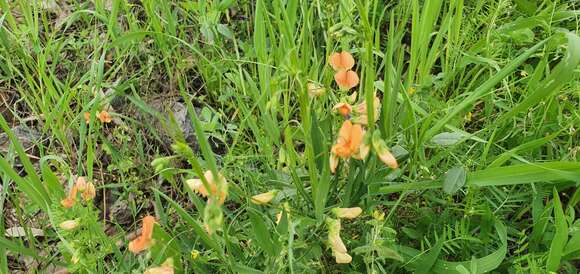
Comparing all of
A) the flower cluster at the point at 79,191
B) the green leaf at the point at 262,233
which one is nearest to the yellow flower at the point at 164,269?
the green leaf at the point at 262,233

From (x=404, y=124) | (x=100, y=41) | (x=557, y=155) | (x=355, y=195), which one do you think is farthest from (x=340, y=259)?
(x=100, y=41)

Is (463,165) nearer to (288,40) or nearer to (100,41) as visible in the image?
(288,40)

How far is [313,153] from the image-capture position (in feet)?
4.24

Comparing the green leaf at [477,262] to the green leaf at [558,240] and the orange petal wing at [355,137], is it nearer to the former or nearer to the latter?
the green leaf at [558,240]

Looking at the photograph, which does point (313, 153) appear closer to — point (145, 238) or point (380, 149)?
point (380, 149)

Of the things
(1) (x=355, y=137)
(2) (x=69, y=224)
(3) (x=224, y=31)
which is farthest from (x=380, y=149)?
(3) (x=224, y=31)

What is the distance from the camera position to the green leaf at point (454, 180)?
52.5 inches

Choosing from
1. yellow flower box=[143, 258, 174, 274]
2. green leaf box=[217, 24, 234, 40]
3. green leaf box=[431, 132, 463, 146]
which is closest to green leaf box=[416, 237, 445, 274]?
green leaf box=[431, 132, 463, 146]

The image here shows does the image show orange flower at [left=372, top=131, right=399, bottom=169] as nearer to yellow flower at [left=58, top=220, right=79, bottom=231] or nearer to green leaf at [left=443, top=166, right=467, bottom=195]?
green leaf at [left=443, top=166, right=467, bottom=195]

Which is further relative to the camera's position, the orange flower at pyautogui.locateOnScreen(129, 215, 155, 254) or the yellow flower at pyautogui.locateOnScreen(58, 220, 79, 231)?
the yellow flower at pyautogui.locateOnScreen(58, 220, 79, 231)

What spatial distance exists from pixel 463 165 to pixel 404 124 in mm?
179

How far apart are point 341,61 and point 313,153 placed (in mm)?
206

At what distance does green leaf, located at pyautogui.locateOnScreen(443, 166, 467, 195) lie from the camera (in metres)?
1.33

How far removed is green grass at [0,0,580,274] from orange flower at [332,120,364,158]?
79 mm
